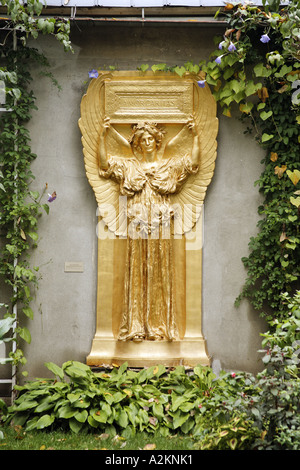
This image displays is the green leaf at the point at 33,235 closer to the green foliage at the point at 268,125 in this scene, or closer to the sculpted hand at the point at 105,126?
the sculpted hand at the point at 105,126

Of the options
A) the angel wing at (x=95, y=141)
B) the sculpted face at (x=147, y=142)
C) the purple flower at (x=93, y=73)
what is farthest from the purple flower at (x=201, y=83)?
the purple flower at (x=93, y=73)

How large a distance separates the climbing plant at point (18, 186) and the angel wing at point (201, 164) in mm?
1398

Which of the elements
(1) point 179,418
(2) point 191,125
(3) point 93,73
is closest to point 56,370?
(1) point 179,418

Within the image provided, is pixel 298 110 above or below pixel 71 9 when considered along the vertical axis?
below

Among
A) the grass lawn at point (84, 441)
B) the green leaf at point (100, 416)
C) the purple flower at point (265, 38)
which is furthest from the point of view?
the purple flower at point (265, 38)

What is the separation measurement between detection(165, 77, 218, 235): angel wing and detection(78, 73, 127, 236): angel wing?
66cm

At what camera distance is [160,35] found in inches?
235

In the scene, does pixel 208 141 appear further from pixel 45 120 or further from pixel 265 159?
pixel 45 120

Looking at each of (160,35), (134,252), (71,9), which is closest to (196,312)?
(134,252)

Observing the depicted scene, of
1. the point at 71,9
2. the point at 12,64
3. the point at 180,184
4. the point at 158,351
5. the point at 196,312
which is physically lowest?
the point at 158,351

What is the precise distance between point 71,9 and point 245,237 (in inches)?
113

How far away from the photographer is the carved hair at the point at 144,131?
19.2ft

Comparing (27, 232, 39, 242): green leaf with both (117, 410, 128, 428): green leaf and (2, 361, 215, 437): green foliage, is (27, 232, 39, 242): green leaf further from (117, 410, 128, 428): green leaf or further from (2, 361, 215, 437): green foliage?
(117, 410, 128, 428): green leaf

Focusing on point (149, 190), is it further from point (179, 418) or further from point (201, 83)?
point (179, 418)
